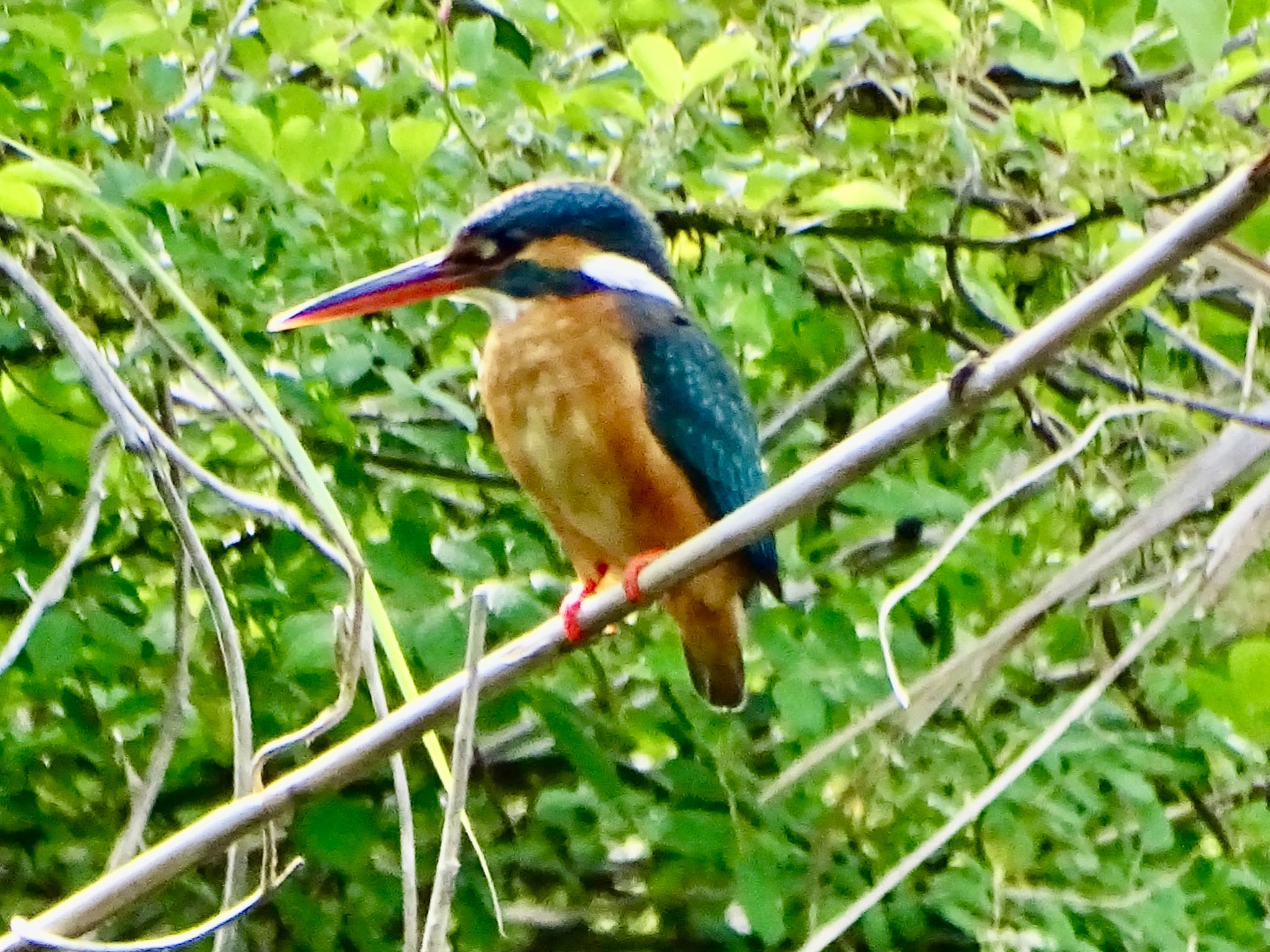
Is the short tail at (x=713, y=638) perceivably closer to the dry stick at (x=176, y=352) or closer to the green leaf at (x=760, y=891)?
the green leaf at (x=760, y=891)

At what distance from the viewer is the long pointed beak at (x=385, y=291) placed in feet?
3.86

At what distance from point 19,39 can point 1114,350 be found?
1287 millimetres

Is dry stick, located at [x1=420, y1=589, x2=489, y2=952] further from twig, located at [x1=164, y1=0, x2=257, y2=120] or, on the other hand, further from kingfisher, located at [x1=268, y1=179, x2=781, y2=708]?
twig, located at [x1=164, y1=0, x2=257, y2=120]

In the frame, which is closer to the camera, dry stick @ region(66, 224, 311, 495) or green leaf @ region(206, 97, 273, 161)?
dry stick @ region(66, 224, 311, 495)

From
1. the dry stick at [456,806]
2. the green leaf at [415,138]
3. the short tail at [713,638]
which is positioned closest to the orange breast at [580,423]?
the short tail at [713,638]

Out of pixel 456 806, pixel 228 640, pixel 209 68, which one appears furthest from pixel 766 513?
pixel 209 68

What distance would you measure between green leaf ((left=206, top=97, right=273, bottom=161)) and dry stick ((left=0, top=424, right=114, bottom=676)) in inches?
9.8

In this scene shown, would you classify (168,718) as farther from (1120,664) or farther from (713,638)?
(1120,664)

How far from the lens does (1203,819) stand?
1665 mm

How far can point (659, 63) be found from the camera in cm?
118

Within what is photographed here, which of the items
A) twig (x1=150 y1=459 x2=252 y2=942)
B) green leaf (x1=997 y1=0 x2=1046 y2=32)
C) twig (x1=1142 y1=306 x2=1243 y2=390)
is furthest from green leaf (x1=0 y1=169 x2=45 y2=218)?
twig (x1=1142 y1=306 x2=1243 y2=390)

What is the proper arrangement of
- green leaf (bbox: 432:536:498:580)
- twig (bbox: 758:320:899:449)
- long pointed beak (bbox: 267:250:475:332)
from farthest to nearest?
twig (bbox: 758:320:899:449)
green leaf (bbox: 432:536:498:580)
long pointed beak (bbox: 267:250:475:332)

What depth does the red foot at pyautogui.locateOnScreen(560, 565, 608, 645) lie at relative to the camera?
3.57 feet

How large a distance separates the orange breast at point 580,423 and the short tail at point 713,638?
106 millimetres
